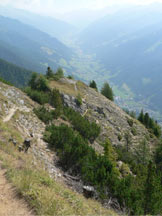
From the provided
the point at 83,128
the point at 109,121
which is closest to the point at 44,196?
the point at 83,128

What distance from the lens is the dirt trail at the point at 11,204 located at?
291 inches

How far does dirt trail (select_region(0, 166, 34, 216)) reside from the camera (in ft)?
24.2

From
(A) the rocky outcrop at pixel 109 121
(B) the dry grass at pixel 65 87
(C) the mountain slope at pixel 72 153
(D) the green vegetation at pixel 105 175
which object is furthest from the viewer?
(B) the dry grass at pixel 65 87

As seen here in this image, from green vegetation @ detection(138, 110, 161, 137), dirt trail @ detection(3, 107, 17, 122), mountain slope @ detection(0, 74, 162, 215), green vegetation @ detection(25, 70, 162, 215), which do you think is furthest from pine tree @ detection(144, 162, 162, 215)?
green vegetation @ detection(138, 110, 161, 137)

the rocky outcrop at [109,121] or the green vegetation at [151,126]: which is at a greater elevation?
the green vegetation at [151,126]

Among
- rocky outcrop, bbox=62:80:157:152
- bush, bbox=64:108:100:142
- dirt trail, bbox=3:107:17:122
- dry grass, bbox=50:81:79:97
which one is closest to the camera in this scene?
dirt trail, bbox=3:107:17:122

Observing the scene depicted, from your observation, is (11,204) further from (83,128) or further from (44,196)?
(83,128)

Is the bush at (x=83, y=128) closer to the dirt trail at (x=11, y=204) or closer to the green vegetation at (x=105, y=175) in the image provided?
the green vegetation at (x=105, y=175)

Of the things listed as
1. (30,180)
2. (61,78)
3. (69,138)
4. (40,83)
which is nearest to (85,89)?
(61,78)

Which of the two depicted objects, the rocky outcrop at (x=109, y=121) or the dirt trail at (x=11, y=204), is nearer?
the dirt trail at (x=11, y=204)

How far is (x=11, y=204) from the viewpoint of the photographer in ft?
25.8

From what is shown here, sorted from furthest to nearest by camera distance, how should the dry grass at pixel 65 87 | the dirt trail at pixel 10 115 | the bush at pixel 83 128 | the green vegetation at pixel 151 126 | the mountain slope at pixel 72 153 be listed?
1. the green vegetation at pixel 151 126
2. the dry grass at pixel 65 87
3. the bush at pixel 83 128
4. the dirt trail at pixel 10 115
5. the mountain slope at pixel 72 153

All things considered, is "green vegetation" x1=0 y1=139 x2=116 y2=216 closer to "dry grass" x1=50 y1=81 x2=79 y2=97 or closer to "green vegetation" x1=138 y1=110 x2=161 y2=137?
"dry grass" x1=50 y1=81 x2=79 y2=97

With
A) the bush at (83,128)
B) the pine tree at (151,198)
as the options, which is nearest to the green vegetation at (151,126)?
the bush at (83,128)
